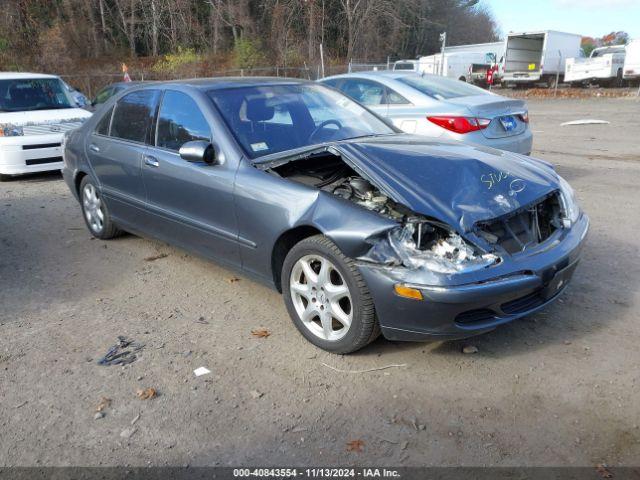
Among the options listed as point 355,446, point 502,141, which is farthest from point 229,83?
point 502,141

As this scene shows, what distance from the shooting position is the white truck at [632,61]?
2386 centimetres

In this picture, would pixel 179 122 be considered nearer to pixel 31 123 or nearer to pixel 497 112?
pixel 497 112

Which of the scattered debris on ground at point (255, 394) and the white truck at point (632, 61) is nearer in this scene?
the scattered debris on ground at point (255, 394)

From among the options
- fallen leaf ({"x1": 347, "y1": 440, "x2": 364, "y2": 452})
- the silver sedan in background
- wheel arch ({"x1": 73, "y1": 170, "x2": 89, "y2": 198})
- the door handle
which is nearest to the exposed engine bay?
fallen leaf ({"x1": 347, "y1": 440, "x2": 364, "y2": 452})

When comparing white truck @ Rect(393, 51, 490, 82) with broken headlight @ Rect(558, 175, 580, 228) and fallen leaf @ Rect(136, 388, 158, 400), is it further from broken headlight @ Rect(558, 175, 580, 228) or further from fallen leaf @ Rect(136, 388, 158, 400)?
fallen leaf @ Rect(136, 388, 158, 400)

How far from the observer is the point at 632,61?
2428 cm

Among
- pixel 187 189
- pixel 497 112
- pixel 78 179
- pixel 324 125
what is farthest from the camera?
pixel 497 112

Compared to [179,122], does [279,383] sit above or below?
below

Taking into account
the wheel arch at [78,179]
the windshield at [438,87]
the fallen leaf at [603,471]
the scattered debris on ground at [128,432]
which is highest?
the windshield at [438,87]

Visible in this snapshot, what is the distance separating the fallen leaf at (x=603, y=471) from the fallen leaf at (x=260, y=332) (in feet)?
6.86

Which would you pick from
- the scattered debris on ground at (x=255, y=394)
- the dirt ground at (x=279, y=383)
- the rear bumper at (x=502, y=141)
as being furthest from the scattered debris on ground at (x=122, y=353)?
the rear bumper at (x=502, y=141)

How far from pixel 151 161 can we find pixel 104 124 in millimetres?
1191

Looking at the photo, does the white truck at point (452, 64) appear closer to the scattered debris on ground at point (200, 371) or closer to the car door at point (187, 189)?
the car door at point (187, 189)

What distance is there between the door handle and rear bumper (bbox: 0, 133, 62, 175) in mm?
5423
